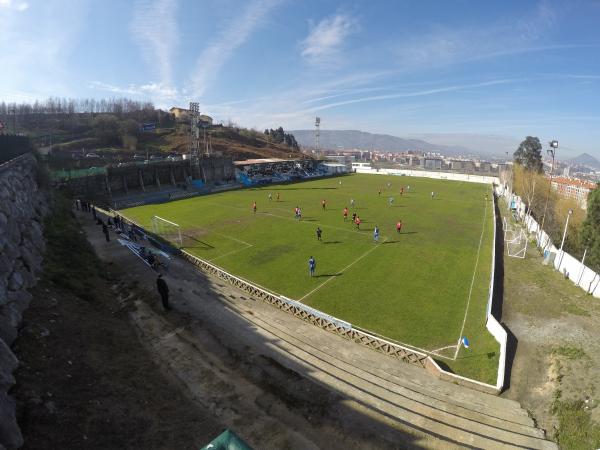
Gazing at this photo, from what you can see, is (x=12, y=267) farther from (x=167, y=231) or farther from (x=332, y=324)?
(x=167, y=231)

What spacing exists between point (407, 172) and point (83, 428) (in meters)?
94.8

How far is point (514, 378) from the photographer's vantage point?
1396cm

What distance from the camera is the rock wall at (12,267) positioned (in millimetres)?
Result: 6695

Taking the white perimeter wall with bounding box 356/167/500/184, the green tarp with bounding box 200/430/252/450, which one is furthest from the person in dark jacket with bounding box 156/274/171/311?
the white perimeter wall with bounding box 356/167/500/184

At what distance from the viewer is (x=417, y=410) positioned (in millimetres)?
11234

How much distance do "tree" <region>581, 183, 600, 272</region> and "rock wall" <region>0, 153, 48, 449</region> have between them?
31.2m

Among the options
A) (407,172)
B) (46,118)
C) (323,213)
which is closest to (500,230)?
(323,213)

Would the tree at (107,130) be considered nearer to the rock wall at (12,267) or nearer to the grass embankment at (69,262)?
the grass embankment at (69,262)

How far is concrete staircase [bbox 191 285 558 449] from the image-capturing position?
1039 cm

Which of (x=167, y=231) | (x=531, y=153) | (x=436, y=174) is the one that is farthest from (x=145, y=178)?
(x=531, y=153)

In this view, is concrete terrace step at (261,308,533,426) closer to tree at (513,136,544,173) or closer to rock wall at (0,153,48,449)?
rock wall at (0,153,48,449)

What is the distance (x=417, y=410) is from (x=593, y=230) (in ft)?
76.3

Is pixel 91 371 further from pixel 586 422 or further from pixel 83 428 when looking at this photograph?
pixel 586 422

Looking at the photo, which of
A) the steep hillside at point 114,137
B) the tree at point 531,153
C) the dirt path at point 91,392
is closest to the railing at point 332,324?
the dirt path at point 91,392
